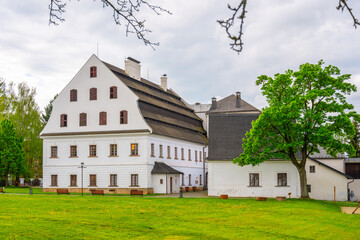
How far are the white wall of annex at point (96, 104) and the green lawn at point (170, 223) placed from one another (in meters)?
22.6

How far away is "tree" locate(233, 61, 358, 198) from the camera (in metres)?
42.1

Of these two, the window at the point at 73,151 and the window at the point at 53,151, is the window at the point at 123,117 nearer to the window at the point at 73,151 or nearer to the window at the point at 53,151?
the window at the point at 73,151

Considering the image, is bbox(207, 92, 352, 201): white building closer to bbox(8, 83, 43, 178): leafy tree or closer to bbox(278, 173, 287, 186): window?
bbox(278, 173, 287, 186): window

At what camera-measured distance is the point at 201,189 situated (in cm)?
6806

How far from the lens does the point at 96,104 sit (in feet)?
184

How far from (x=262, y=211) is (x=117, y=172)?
25.5m

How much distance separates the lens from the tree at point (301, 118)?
138 feet

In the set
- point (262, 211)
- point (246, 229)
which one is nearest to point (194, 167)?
point (262, 211)

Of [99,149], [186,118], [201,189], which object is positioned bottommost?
[201,189]

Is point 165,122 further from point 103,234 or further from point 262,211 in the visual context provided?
point 103,234

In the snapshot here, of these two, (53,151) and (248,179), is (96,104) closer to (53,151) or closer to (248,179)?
(53,151)

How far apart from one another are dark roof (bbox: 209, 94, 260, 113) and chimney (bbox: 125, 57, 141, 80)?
73.9 feet

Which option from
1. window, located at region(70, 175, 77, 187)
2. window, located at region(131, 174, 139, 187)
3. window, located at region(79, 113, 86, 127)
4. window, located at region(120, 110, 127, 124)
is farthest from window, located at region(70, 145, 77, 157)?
window, located at region(131, 174, 139, 187)

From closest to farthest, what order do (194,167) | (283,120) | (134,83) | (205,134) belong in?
(283,120) → (134,83) → (194,167) → (205,134)
